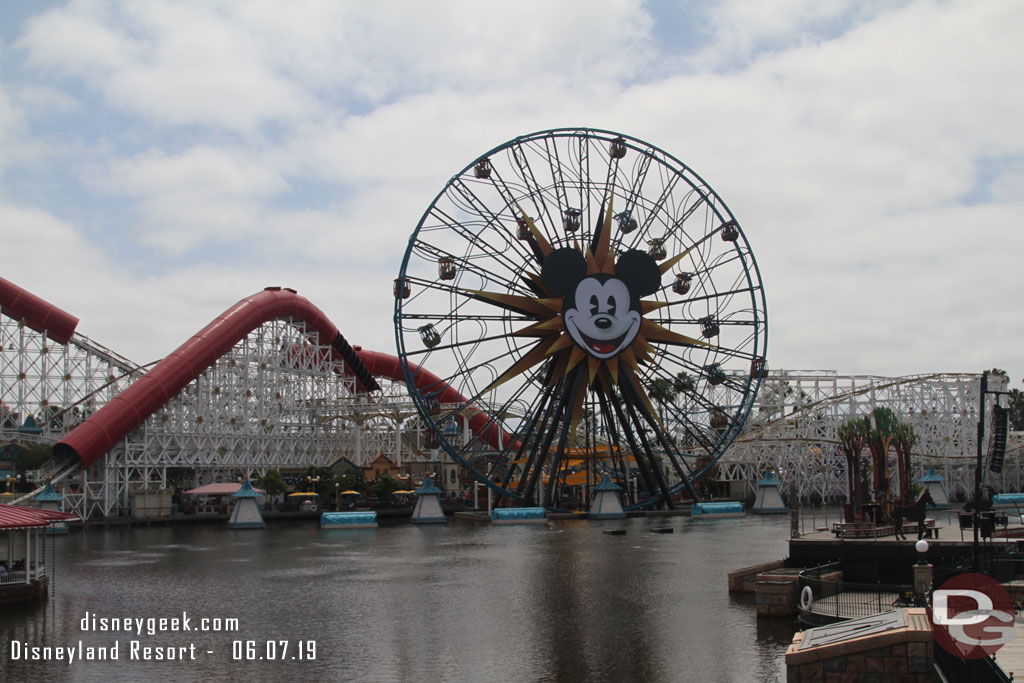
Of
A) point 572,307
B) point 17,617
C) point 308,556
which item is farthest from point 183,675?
point 572,307

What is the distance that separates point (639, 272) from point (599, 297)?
272cm

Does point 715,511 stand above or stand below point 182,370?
below

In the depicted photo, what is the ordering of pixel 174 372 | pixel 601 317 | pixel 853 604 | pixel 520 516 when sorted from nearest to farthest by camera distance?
pixel 853 604 → pixel 601 317 → pixel 520 516 → pixel 174 372

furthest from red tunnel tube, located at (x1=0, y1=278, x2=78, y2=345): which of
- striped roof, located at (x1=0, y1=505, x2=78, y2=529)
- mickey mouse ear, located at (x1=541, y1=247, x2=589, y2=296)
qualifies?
striped roof, located at (x1=0, y1=505, x2=78, y2=529)

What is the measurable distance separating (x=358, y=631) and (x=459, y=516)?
4358 cm

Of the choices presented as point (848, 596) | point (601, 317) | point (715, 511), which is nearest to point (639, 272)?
point (601, 317)

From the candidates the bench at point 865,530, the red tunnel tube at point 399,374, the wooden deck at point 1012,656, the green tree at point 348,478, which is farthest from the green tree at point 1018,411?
the wooden deck at point 1012,656

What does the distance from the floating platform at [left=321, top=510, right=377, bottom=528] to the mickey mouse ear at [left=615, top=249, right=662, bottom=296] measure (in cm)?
2164

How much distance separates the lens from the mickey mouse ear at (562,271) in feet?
166

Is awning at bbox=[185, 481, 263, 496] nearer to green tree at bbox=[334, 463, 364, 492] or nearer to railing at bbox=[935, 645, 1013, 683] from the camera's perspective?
green tree at bbox=[334, 463, 364, 492]

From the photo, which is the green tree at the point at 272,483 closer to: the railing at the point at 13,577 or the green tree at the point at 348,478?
the green tree at the point at 348,478

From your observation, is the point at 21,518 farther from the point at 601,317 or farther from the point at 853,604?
the point at 601,317

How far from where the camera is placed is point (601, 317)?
51.1 meters

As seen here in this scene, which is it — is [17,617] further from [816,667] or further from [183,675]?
[816,667]
